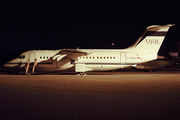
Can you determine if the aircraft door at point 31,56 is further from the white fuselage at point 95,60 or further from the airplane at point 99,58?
the white fuselage at point 95,60

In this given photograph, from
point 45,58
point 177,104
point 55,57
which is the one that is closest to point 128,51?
point 55,57

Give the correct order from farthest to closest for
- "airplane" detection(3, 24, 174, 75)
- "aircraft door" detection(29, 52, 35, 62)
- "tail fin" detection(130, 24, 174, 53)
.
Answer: "aircraft door" detection(29, 52, 35, 62), "tail fin" detection(130, 24, 174, 53), "airplane" detection(3, 24, 174, 75)

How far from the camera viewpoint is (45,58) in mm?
23828

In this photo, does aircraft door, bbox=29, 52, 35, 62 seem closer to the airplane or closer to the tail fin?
the airplane

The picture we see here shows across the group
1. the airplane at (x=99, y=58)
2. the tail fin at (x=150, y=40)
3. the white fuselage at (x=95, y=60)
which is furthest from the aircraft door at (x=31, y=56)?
the tail fin at (x=150, y=40)

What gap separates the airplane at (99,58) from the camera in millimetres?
23297

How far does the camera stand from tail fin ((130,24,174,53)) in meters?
23.6

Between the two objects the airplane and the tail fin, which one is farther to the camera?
the tail fin

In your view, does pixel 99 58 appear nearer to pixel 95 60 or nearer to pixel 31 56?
pixel 95 60

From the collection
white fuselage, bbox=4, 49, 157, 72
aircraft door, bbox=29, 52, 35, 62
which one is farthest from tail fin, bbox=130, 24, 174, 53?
aircraft door, bbox=29, 52, 35, 62

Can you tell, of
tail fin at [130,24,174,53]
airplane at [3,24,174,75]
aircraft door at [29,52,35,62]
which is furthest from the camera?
aircraft door at [29,52,35,62]

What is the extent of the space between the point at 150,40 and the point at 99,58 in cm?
753

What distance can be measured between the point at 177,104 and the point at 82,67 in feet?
55.0

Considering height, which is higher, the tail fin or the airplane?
the tail fin
